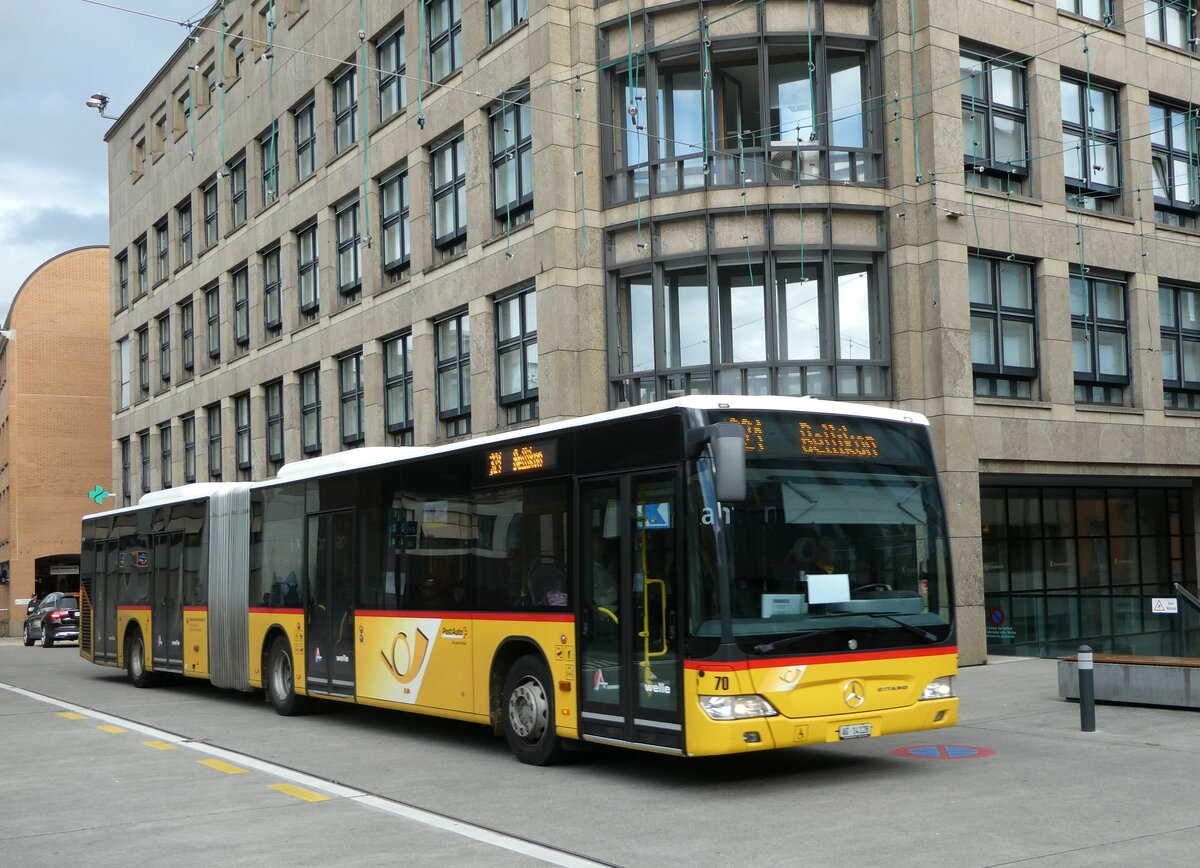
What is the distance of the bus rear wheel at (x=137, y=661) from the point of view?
22.4 metres

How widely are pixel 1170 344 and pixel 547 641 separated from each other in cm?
1843

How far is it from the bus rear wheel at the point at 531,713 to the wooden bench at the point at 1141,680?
6.09m

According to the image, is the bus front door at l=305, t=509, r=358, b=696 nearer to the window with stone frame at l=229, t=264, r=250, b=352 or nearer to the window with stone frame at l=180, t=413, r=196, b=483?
the window with stone frame at l=229, t=264, r=250, b=352

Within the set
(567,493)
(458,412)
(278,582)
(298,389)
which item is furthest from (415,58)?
(567,493)

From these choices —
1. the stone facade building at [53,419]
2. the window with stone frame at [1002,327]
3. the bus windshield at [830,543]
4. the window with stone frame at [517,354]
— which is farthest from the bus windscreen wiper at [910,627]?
the stone facade building at [53,419]

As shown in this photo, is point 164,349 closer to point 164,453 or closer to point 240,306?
point 164,453

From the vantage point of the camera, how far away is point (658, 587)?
1072 centimetres

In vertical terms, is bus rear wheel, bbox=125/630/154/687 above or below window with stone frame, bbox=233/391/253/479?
below

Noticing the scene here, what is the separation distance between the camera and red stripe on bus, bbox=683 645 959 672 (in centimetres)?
1020

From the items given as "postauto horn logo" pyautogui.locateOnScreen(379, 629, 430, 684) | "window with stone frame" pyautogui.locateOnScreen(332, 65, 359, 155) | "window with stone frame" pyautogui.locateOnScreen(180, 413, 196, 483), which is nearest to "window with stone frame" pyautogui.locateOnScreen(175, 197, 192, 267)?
"window with stone frame" pyautogui.locateOnScreen(180, 413, 196, 483)

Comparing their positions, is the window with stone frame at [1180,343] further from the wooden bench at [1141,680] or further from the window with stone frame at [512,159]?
the window with stone frame at [512,159]

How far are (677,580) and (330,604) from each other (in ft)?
22.6

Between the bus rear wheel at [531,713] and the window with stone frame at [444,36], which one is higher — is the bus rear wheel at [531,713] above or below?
below

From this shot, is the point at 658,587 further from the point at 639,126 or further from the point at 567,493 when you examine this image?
the point at 639,126
